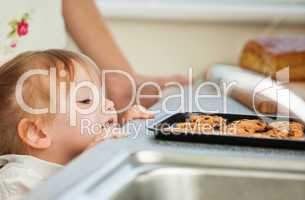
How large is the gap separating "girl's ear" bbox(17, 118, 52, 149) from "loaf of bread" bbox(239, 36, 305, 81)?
53 centimetres

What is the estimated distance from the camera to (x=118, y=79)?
3.71ft

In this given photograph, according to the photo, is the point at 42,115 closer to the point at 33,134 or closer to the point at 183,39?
the point at 33,134

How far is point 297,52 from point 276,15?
0.28 meters

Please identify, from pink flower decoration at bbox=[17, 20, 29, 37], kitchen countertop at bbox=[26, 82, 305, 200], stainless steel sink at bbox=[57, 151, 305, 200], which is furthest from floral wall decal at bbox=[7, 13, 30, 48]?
stainless steel sink at bbox=[57, 151, 305, 200]

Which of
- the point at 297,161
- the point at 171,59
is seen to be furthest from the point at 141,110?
the point at 171,59

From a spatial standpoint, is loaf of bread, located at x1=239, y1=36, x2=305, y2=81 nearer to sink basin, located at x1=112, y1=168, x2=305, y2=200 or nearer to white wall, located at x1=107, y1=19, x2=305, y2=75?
white wall, located at x1=107, y1=19, x2=305, y2=75

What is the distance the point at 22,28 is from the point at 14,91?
14.3 inches

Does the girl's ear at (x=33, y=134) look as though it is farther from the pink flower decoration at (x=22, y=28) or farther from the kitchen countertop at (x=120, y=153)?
the pink flower decoration at (x=22, y=28)

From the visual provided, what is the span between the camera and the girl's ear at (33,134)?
2.47ft

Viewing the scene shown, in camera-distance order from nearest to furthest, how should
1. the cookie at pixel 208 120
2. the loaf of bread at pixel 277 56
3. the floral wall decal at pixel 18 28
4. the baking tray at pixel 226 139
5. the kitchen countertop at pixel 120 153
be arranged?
the kitchen countertop at pixel 120 153
the baking tray at pixel 226 139
the cookie at pixel 208 120
the floral wall decal at pixel 18 28
the loaf of bread at pixel 277 56

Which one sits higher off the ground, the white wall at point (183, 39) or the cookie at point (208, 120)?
the white wall at point (183, 39)

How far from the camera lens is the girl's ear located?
751 mm

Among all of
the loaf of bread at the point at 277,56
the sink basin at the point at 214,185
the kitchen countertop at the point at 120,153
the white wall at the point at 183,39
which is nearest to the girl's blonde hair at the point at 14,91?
the kitchen countertop at the point at 120,153

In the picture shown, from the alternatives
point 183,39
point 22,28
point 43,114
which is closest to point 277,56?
point 183,39
